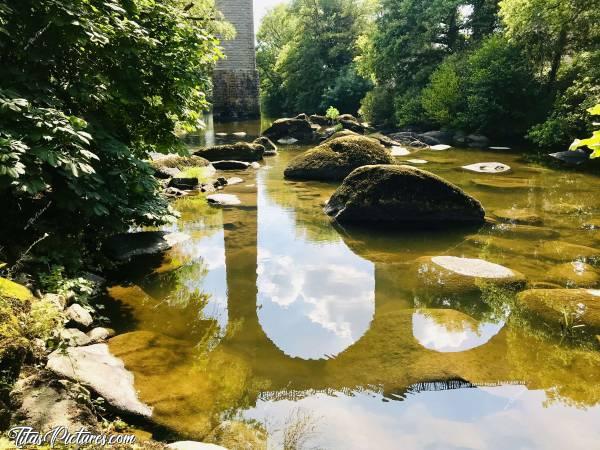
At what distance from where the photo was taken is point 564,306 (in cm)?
479

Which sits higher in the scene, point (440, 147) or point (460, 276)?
point (440, 147)

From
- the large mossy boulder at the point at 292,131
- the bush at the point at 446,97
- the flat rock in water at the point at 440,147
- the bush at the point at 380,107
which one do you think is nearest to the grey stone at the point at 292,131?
the large mossy boulder at the point at 292,131

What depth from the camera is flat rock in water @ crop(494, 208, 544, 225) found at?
27.7 ft

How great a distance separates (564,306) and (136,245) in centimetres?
530

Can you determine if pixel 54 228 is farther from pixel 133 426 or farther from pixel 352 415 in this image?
pixel 352 415

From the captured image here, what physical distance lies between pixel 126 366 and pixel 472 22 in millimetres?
28109

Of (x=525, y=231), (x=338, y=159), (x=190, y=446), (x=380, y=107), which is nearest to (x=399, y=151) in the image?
(x=338, y=159)

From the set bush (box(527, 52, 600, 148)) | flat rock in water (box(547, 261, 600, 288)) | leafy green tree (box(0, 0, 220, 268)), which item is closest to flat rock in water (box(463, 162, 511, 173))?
bush (box(527, 52, 600, 148))

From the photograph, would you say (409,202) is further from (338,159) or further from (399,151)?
(399,151)

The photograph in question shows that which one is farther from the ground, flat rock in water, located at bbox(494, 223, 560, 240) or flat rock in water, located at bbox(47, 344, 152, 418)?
flat rock in water, located at bbox(47, 344, 152, 418)

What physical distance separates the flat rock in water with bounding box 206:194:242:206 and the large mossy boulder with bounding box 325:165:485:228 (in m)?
2.73

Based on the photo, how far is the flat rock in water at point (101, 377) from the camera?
10.0ft

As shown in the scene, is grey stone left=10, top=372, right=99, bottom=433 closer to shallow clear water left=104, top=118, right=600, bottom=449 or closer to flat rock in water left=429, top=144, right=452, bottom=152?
shallow clear water left=104, top=118, right=600, bottom=449

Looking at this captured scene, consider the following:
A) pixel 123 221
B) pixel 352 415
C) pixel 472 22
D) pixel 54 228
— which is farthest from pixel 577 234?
pixel 472 22
